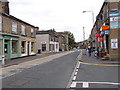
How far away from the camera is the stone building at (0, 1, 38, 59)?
18.4 m

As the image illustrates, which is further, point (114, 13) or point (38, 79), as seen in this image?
point (114, 13)

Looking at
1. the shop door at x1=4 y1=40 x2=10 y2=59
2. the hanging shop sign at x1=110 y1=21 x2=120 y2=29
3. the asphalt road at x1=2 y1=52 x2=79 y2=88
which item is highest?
the hanging shop sign at x1=110 y1=21 x2=120 y2=29

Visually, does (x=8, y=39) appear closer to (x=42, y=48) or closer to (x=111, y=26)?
(x=111, y=26)

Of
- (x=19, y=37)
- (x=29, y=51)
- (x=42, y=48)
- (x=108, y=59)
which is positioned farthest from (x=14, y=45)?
(x=42, y=48)

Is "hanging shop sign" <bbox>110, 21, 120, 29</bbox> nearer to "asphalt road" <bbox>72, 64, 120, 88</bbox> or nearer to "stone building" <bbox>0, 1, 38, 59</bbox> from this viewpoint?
"asphalt road" <bbox>72, 64, 120, 88</bbox>

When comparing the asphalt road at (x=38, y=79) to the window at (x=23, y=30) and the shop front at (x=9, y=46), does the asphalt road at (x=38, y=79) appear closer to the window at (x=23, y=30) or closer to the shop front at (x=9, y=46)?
the shop front at (x=9, y=46)

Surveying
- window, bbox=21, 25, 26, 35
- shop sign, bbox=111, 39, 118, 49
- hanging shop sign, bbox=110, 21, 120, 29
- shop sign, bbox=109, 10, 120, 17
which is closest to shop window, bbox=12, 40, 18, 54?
window, bbox=21, 25, 26, 35

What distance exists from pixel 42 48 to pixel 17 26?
2204 cm

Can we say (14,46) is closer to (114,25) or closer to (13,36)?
(13,36)

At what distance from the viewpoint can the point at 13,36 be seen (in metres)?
20.8

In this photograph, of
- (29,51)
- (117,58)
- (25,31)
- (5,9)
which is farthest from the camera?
(29,51)

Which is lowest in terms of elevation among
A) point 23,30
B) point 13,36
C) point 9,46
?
point 9,46

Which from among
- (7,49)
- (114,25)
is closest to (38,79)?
(114,25)

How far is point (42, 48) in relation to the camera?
145ft
